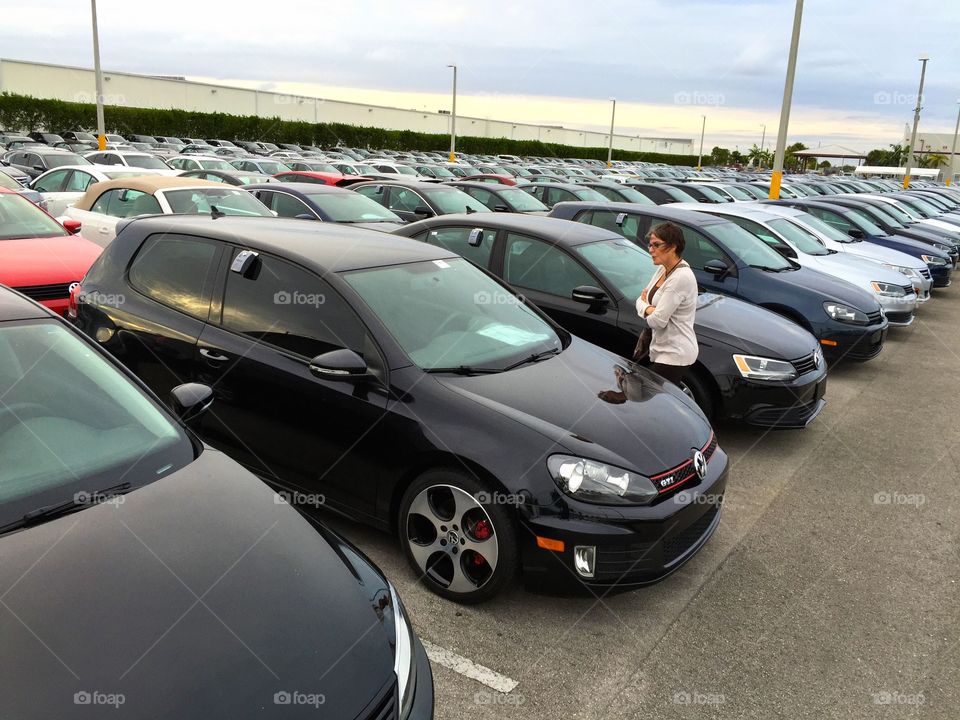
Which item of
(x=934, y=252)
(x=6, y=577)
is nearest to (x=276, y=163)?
(x=934, y=252)

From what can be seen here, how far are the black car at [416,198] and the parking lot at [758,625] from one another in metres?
7.71

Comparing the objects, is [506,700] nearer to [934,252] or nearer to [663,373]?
[663,373]

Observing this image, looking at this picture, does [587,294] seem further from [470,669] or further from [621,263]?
[470,669]

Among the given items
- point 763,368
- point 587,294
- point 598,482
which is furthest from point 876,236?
point 598,482

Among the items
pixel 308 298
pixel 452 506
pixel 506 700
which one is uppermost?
pixel 308 298

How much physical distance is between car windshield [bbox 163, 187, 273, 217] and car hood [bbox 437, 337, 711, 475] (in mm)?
6176

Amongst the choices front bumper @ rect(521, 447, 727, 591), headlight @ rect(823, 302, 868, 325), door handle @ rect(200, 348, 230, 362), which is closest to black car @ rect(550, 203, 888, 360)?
headlight @ rect(823, 302, 868, 325)

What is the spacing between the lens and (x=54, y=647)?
1.84m

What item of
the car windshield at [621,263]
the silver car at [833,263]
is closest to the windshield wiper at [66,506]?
the car windshield at [621,263]

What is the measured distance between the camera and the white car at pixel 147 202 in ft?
29.5

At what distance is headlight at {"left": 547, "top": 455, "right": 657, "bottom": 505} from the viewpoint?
3.26 m

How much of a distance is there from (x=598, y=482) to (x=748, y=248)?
18.3ft

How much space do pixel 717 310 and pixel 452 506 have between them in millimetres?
3518

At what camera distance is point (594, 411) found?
3680mm
